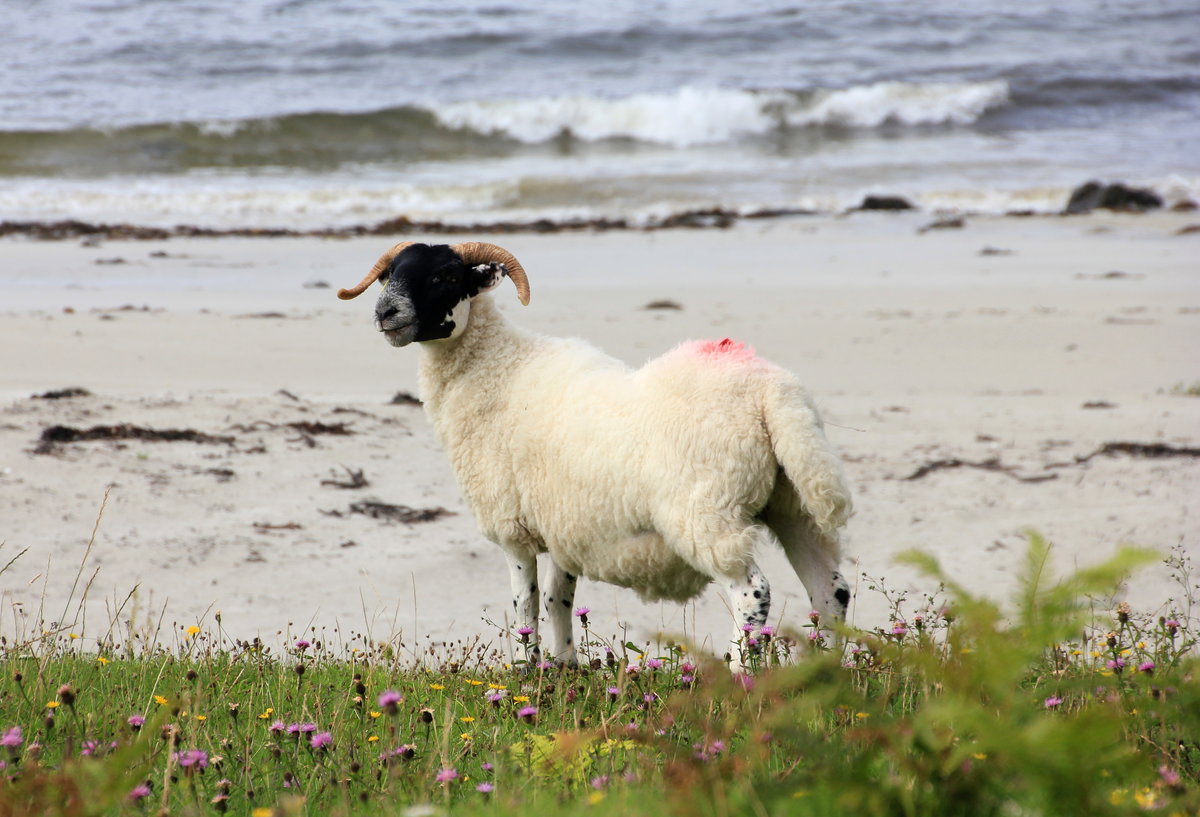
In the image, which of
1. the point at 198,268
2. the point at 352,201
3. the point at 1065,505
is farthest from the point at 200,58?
the point at 1065,505

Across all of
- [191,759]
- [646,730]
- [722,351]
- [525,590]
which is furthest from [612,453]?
[191,759]

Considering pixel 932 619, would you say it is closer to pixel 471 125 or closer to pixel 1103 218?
pixel 1103 218

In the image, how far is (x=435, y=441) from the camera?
814 cm

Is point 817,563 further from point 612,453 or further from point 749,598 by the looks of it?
point 612,453

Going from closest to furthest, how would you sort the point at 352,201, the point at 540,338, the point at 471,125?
the point at 540,338 < the point at 352,201 < the point at 471,125

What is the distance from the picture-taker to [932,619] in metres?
4.67

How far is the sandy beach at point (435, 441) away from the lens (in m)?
5.77

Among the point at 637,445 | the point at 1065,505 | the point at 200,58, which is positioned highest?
the point at 200,58

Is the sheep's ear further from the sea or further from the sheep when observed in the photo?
the sea

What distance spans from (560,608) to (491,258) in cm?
150

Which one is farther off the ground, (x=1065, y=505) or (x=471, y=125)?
(x=471, y=125)

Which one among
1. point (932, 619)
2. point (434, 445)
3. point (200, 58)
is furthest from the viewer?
point (200, 58)

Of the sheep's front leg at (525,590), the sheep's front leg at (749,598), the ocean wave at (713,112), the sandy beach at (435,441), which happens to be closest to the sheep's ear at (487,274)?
the sheep's front leg at (525,590)

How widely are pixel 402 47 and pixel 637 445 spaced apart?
3501 centimetres
